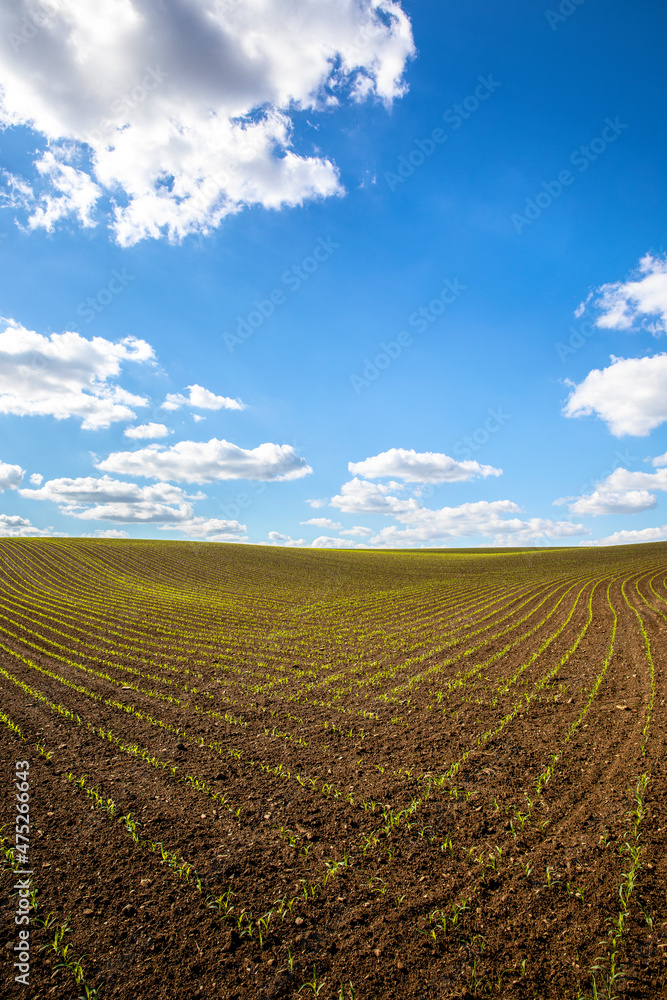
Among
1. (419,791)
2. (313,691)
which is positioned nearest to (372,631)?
(313,691)

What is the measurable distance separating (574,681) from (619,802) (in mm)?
7061

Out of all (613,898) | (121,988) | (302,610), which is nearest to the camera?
(121,988)

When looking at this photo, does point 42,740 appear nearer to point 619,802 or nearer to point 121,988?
point 121,988

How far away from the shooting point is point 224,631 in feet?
79.3

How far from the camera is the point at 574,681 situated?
14.0m

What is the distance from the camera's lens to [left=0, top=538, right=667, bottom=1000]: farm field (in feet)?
16.0

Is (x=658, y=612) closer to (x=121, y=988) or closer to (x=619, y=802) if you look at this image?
(x=619, y=802)

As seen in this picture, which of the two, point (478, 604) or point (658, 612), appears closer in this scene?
point (658, 612)

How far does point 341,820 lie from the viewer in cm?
748

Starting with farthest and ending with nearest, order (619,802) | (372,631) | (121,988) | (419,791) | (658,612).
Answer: (658,612) → (372,631) → (419,791) → (619,802) → (121,988)

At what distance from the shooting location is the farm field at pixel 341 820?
4.89m

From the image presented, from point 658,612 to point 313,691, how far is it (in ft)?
75.1

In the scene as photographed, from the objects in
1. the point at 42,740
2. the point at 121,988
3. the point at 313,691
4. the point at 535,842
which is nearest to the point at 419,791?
the point at 535,842

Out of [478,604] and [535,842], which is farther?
[478,604]
